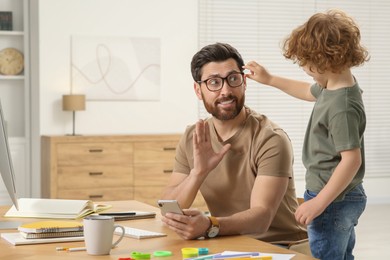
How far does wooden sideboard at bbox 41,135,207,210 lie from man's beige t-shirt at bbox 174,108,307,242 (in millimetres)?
4330

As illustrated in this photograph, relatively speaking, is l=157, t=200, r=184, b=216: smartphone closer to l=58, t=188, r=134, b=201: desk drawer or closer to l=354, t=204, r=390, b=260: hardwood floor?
l=354, t=204, r=390, b=260: hardwood floor

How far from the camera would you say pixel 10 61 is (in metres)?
7.85

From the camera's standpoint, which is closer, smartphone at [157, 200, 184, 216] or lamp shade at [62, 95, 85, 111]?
smartphone at [157, 200, 184, 216]

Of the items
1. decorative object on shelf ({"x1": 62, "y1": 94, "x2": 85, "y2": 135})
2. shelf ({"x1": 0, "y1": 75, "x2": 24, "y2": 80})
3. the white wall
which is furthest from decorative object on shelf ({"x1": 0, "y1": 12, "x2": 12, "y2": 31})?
decorative object on shelf ({"x1": 62, "y1": 94, "x2": 85, "y2": 135})

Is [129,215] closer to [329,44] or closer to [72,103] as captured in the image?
[329,44]

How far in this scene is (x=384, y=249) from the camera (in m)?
6.48

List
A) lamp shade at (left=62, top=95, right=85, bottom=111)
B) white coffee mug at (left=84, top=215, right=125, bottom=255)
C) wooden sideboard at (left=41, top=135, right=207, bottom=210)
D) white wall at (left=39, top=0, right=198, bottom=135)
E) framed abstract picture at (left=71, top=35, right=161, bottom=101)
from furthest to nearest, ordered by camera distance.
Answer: framed abstract picture at (left=71, top=35, right=161, bottom=101) < white wall at (left=39, top=0, right=198, bottom=135) < lamp shade at (left=62, top=95, right=85, bottom=111) < wooden sideboard at (left=41, top=135, right=207, bottom=210) < white coffee mug at (left=84, top=215, right=125, bottom=255)

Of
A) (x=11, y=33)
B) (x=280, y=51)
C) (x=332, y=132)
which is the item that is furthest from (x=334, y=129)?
(x=280, y=51)

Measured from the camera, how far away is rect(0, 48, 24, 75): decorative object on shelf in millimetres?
7836

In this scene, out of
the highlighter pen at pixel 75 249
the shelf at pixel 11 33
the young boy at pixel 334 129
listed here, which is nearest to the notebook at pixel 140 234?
the highlighter pen at pixel 75 249

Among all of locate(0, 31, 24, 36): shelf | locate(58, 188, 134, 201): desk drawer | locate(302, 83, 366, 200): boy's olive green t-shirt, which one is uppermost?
locate(0, 31, 24, 36): shelf

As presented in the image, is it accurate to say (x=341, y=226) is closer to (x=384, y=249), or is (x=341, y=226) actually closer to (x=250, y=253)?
(x=250, y=253)

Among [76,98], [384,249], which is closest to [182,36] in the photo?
[76,98]

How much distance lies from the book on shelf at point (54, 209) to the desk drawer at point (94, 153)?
167 inches
